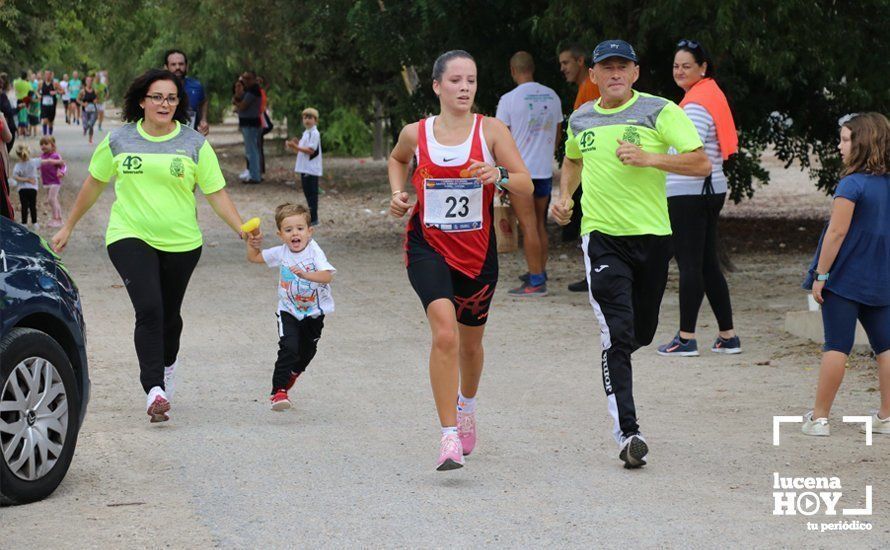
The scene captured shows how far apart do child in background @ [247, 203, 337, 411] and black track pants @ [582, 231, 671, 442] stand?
195 centimetres

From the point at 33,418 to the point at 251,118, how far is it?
72.6 feet

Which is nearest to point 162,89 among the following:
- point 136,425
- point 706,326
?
point 136,425

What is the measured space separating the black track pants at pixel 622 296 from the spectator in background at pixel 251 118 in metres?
21.2

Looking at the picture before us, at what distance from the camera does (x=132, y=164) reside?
322 inches

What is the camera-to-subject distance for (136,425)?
8.16 meters

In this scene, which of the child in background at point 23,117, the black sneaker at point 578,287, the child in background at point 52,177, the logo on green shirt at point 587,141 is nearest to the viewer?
the logo on green shirt at point 587,141

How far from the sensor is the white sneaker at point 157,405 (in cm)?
805

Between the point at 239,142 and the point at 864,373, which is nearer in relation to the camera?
the point at 864,373

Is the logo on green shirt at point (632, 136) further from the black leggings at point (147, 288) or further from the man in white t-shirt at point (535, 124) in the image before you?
the man in white t-shirt at point (535, 124)

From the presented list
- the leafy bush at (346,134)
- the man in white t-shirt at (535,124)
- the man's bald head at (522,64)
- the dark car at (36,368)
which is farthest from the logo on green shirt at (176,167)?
the leafy bush at (346,134)

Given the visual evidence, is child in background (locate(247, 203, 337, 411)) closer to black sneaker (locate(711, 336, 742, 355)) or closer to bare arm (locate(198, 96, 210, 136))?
black sneaker (locate(711, 336, 742, 355))

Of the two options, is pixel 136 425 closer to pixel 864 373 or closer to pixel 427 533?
pixel 427 533

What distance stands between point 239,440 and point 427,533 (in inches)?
84.8

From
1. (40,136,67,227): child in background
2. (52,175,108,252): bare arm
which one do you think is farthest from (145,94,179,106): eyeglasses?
(40,136,67,227): child in background
